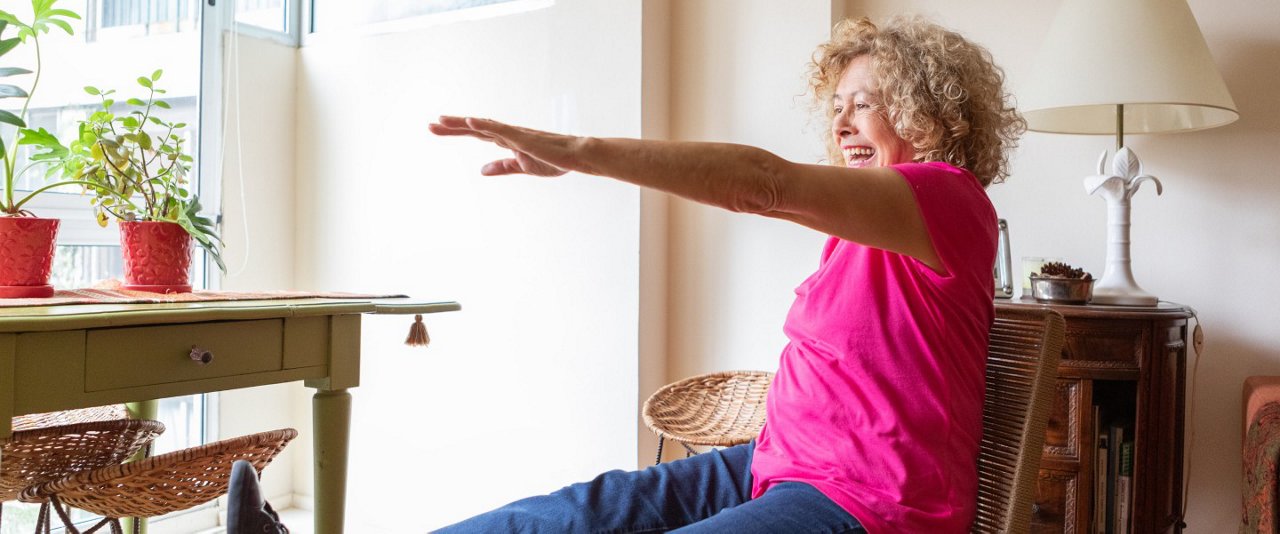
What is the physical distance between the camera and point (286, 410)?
10.4ft

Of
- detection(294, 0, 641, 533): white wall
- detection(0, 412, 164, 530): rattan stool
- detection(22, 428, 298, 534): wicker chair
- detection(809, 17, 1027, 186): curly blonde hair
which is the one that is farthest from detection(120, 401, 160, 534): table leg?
detection(809, 17, 1027, 186): curly blonde hair

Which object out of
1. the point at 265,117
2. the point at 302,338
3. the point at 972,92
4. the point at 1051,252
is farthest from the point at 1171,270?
the point at 265,117

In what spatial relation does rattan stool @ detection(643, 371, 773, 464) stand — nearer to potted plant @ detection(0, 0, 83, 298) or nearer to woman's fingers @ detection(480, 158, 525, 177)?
woman's fingers @ detection(480, 158, 525, 177)

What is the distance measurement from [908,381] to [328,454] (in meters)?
1.10

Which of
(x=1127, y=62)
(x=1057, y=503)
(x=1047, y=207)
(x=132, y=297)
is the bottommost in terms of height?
(x=1057, y=503)

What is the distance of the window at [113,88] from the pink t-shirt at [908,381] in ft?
7.24

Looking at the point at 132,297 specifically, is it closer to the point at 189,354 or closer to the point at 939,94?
the point at 189,354

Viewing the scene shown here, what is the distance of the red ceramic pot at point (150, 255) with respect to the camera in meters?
1.75

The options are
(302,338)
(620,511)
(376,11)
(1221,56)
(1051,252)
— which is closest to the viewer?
(620,511)

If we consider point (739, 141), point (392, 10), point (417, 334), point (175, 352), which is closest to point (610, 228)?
point (739, 141)

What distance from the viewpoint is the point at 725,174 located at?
2.95ft

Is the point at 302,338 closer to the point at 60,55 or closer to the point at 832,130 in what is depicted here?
the point at 832,130

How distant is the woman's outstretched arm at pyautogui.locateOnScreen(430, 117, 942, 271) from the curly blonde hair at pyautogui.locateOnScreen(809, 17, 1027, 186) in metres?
0.29

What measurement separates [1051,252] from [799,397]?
141 cm
